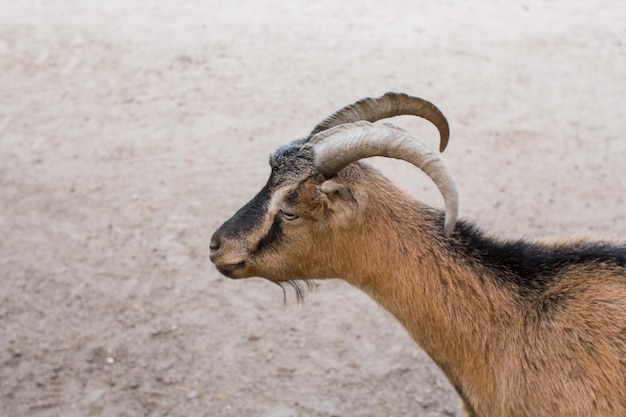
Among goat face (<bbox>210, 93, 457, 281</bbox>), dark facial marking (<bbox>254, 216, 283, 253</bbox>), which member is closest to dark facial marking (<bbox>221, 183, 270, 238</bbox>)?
goat face (<bbox>210, 93, 457, 281</bbox>)

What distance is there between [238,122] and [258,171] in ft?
4.88

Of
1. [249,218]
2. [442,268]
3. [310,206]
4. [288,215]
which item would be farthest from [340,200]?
[442,268]

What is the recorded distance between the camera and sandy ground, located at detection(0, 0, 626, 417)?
686cm

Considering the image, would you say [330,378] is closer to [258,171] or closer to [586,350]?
[586,350]

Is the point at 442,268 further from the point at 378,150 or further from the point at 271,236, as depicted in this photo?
the point at 271,236

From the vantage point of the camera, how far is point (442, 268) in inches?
194

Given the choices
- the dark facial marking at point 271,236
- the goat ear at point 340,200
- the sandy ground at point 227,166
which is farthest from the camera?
the sandy ground at point 227,166

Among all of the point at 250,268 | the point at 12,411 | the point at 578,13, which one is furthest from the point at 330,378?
the point at 578,13

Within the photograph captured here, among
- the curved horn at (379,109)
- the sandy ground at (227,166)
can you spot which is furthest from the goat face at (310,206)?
the sandy ground at (227,166)

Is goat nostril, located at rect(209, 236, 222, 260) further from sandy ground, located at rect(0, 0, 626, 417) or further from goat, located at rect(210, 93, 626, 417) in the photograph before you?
sandy ground, located at rect(0, 0, 626, 417)

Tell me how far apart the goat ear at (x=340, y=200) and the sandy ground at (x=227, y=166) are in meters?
2.38

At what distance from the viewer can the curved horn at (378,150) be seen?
4.31 meters

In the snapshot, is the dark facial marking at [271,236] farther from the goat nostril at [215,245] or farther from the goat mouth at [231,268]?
the goat nostril at [215,245]

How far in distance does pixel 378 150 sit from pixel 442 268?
952mm
